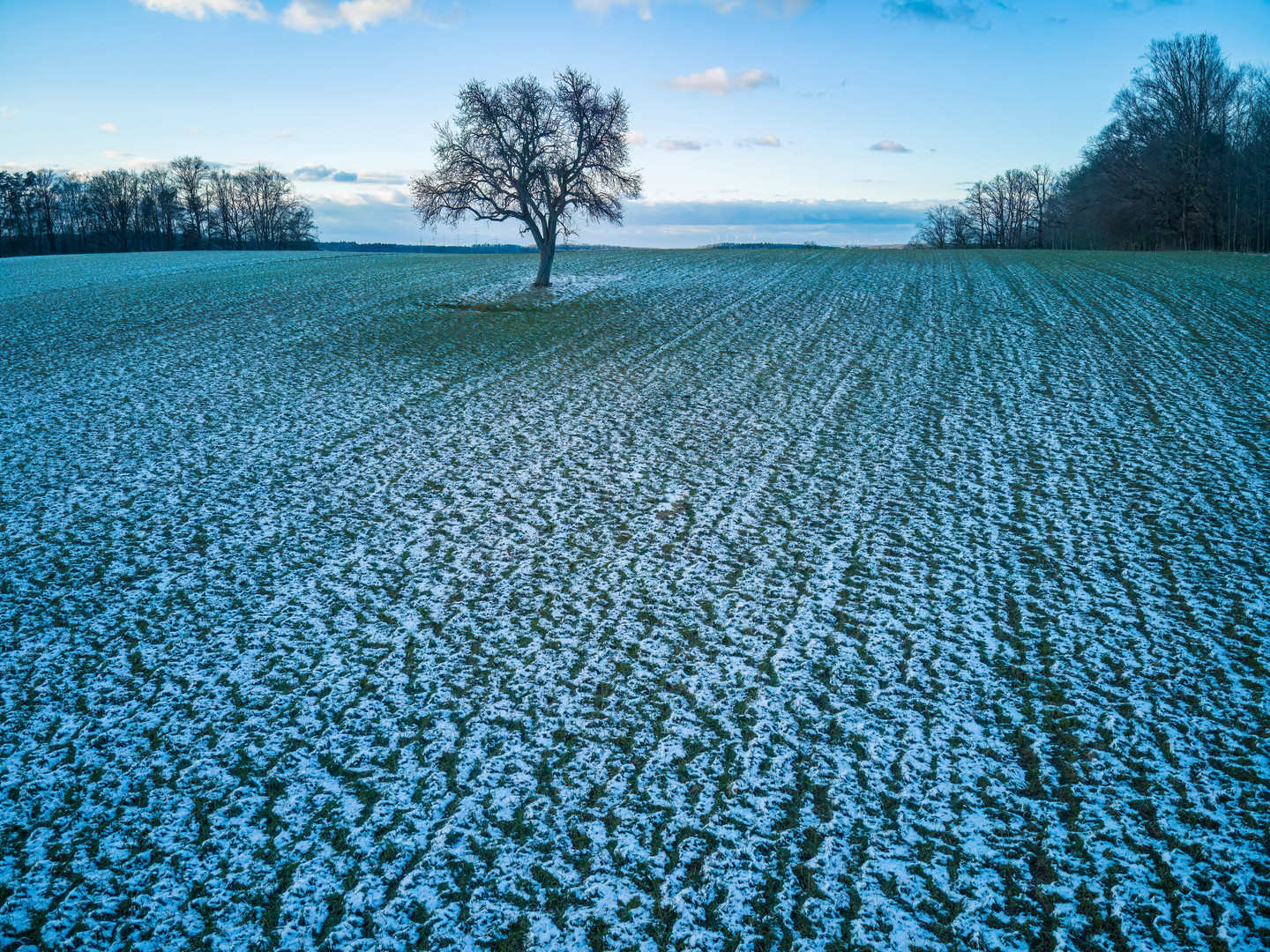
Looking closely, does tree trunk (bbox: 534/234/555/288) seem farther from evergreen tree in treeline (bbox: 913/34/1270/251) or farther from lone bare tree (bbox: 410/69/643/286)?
evergreen tree in treeline (bbox: 913/34/1270/251)

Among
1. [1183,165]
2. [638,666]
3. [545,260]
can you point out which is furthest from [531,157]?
[1183,165]

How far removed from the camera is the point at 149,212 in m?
89.2

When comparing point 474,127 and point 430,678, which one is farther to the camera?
point 474,127

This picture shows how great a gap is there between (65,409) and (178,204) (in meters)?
91.3

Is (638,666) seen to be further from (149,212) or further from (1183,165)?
(149,212)

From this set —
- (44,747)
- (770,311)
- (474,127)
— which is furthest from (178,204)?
(44,747)

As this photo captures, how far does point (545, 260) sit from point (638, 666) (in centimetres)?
2644

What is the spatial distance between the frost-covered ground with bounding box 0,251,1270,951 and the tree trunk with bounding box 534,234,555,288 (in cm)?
1502

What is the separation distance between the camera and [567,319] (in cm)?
2480

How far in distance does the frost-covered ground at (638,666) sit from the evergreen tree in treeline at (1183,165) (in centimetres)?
5418

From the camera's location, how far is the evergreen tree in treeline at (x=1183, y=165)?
5525cm

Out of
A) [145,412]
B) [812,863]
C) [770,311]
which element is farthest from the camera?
[770,311]

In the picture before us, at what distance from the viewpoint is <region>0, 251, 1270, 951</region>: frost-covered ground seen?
4312mm

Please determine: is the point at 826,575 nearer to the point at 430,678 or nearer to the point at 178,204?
the point at 430,678
